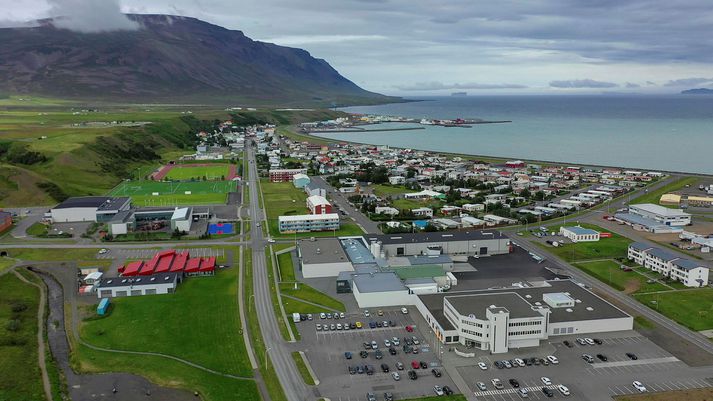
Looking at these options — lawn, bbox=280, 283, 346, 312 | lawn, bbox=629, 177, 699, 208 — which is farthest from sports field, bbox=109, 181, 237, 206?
lawn, bbox=629, 177, 699, 208

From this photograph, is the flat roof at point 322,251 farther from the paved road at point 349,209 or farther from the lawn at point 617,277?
the lawn at point 617,277

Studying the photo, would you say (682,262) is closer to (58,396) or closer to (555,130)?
(58,396)

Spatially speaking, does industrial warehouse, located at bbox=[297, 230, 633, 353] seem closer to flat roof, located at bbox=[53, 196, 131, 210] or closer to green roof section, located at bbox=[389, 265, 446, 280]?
green roof section, located at bbox=[389, 265, 446, 280]

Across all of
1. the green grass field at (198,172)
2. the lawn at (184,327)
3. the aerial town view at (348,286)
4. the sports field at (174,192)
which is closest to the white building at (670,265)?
the aerial town view at (348,286)

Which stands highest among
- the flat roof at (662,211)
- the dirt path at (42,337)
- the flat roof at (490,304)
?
the flat roof at (662,211)

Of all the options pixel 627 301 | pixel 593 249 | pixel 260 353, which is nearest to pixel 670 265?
pixel 627 301

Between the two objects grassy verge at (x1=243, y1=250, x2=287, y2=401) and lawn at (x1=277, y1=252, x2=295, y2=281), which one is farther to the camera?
lawn at (x1=277, y1=252, x2=295, y2=281)
